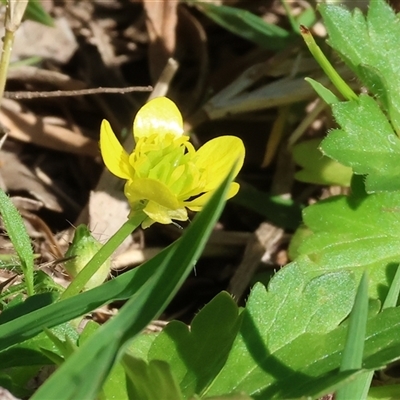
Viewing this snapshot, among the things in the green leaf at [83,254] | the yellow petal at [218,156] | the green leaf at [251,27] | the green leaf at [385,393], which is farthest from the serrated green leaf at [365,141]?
the green leaf at [251,27]

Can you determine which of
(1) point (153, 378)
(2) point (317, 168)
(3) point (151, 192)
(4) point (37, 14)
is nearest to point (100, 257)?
(3) point (151, 192)

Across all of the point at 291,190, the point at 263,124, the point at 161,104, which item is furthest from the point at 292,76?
the point at 161,104

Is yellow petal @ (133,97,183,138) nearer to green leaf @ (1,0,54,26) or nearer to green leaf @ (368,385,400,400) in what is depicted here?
green leaf @ (368,385,400,400)

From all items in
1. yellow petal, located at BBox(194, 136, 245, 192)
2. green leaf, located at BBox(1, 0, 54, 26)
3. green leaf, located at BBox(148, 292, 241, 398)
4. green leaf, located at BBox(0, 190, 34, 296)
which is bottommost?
green leaf, located at BBox(148, 292, 241, 398)

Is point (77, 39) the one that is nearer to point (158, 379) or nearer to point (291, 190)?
point (291, 190)

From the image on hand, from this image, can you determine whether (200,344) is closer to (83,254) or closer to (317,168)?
(83,254)

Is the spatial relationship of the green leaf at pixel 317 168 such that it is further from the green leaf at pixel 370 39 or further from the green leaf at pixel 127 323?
the green leaf at pixel 127 323

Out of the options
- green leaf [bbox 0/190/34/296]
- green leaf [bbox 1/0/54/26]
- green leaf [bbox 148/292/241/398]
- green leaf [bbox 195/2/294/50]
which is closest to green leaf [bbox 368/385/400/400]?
green leaf [bbox 148/292/241/398]
